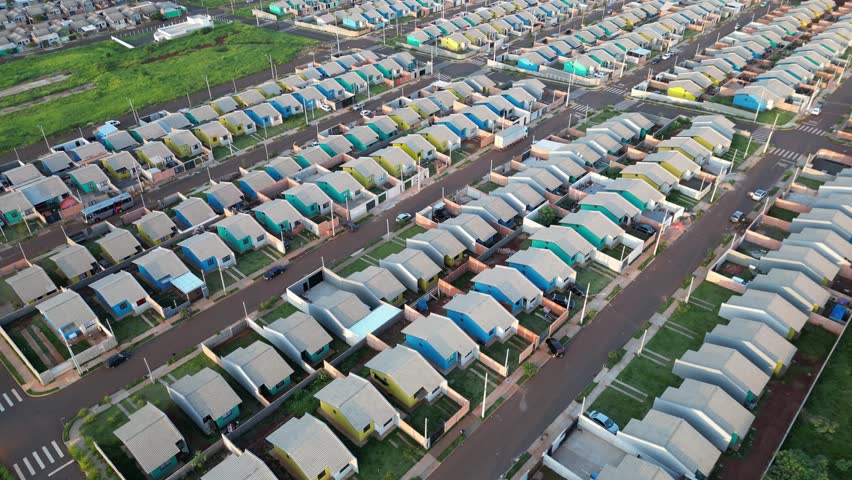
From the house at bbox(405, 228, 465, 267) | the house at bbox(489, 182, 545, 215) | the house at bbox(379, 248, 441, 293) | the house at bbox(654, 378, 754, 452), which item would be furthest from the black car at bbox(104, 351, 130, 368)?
the house at bbox(654, 378, 754, 452)

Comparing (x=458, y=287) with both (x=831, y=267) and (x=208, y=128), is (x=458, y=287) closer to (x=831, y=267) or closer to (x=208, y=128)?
(x=831, y=267)

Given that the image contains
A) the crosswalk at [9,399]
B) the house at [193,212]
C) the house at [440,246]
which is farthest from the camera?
the house at [193,212]

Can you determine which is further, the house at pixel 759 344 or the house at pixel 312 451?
the house at pixel 759 344

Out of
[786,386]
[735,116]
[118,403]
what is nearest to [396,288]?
[118,403]

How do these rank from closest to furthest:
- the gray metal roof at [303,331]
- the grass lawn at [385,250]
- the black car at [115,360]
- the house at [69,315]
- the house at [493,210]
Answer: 1. the gray metal roof at [303,331]
2. the black car at [115,360]
3. the house at [69,315]
4. the grass lawn at [385,250]
5. the house at [493,210]

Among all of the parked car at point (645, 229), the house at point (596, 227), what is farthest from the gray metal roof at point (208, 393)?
the parked car at point (645, 229)

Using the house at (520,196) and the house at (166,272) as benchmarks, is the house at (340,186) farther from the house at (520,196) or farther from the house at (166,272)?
the house at (166,272)
